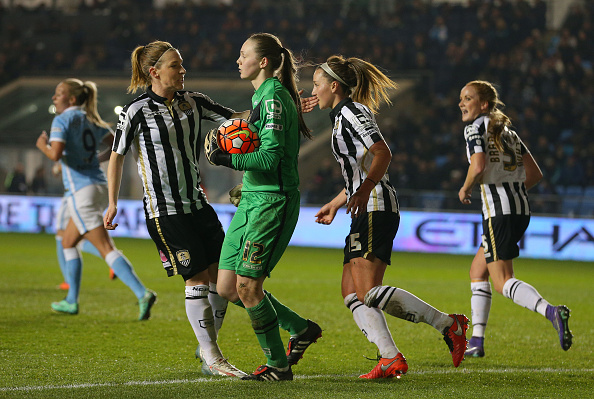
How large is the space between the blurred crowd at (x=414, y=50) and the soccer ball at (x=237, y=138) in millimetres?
12871

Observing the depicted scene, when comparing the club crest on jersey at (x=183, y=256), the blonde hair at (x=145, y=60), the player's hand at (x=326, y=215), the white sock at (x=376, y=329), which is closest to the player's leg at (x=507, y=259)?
the white sock at (x=376, y=329)

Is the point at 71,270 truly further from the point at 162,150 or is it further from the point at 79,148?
the point at 162,150


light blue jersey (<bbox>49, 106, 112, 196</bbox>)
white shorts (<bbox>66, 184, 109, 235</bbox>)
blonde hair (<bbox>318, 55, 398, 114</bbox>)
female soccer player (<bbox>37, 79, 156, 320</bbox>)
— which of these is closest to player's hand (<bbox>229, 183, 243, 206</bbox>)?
blonde hair (<bbox>318, 55, 398, 114</bbox>)

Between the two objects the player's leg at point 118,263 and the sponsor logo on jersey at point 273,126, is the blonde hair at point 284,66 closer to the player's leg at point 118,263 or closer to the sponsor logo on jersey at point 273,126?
the sponsor logo on jersey at point 273,126

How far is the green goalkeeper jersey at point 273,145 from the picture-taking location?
4379 mm

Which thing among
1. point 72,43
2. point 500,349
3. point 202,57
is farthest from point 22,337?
point 72,43

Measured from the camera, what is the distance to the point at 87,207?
7816 millimetres

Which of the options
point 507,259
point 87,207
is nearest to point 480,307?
point 507,259

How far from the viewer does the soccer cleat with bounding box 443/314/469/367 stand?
16.2ft

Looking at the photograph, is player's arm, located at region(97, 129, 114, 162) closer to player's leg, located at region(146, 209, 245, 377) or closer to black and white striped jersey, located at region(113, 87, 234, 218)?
black and white striped jersey, located at region(113, 87, 234, 218)

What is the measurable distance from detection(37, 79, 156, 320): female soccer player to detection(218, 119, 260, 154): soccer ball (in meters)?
3.46

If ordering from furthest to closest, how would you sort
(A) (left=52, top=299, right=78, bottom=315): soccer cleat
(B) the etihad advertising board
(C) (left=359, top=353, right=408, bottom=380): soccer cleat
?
(B) the etihad advertising board → (A) (left=52, top=299, right=78, bottom=315): soccer cleat → (C) (left=359, top=353, right=408, bottom=380): soccer cleat

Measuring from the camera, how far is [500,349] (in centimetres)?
636

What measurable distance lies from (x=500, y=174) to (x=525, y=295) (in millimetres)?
914
